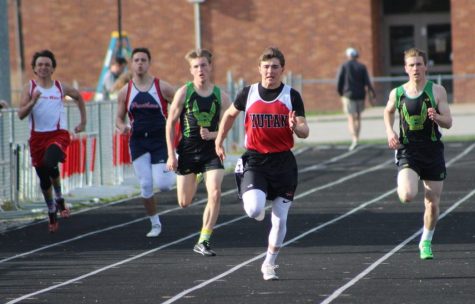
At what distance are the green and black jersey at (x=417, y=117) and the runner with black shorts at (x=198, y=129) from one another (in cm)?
189

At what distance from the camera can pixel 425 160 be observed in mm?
11859

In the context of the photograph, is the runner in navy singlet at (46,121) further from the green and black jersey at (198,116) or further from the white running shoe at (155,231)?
the green and black jersey at (198,116)

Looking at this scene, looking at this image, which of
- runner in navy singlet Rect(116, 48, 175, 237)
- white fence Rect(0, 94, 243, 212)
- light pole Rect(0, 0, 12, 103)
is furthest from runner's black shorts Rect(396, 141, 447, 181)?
light pole Rect(0, 0, 12, 103)

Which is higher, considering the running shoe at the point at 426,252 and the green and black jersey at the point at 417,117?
the green and black jersey at the point at 417,117

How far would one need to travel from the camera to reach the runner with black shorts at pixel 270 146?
35.8 ft

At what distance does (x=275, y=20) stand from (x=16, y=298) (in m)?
32.5

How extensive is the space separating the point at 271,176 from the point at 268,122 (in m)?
0.45

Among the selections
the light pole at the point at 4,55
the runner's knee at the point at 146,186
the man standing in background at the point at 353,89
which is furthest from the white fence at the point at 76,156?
the man standing in background at the point at 353,89

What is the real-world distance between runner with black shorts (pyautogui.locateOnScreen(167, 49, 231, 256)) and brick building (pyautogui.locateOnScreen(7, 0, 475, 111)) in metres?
27.5

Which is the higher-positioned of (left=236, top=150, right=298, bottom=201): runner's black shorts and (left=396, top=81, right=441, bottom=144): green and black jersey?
(left=396, top=81, right=441, bottom=144): green and black jersey

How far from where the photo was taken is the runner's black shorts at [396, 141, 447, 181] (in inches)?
467

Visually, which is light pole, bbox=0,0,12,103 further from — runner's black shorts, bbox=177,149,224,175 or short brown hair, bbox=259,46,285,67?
short brown hair, bbox=259,46,285,67

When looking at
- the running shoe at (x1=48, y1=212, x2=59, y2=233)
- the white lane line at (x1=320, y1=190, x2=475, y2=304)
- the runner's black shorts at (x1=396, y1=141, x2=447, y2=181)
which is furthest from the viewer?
the running shoe at (x1=48, y1=212, x2=59, y2=233)

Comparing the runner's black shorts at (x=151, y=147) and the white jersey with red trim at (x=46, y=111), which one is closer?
the runner's black shorts at (x=151, y=147)
